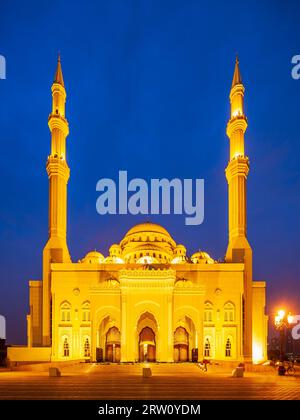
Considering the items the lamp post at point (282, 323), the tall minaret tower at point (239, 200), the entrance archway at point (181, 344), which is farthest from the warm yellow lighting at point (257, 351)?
the lamp post at point (282, 323)

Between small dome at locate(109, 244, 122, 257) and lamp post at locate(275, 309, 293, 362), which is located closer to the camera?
lamp post at locate(275, 309, 293, 362)

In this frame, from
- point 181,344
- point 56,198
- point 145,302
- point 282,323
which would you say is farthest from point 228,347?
point 282,323

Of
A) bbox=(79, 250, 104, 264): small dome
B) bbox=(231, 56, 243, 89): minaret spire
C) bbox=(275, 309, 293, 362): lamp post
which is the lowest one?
bbox=(275, 309, 293, 362): lamp post

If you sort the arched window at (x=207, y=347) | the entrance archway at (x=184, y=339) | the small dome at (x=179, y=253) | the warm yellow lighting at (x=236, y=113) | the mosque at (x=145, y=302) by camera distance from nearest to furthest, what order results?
the mosque at (x=145, y=302)
the entrance archway at (x=184, y=339)
the arched window at (x=207, y=347)
the warm yellow lighting at (x=236, y=113)
the small dome at (x=179, y=253)

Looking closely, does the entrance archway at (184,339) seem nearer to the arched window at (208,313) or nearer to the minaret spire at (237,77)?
the arched window at (208,313)

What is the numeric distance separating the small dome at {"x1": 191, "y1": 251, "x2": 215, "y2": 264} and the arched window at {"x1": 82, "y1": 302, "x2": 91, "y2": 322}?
1172cm

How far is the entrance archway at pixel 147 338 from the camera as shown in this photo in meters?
47.5

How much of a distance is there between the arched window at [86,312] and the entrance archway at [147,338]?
420cm

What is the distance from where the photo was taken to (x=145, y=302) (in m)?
44.0

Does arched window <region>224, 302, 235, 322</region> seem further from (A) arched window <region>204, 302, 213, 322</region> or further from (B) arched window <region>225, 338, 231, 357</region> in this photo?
(B) arched window <region>225, 338, 231, 357</region>

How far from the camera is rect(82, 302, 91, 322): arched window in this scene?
47312mm

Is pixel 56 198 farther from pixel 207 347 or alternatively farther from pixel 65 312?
pixel 207 347

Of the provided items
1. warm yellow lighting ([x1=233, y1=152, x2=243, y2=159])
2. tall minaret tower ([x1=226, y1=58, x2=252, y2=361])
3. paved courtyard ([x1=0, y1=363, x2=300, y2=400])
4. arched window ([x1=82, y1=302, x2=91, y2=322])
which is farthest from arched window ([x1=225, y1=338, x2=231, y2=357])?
paved courtyard ([x1=0, y1=363, x2=300, y2=400])
